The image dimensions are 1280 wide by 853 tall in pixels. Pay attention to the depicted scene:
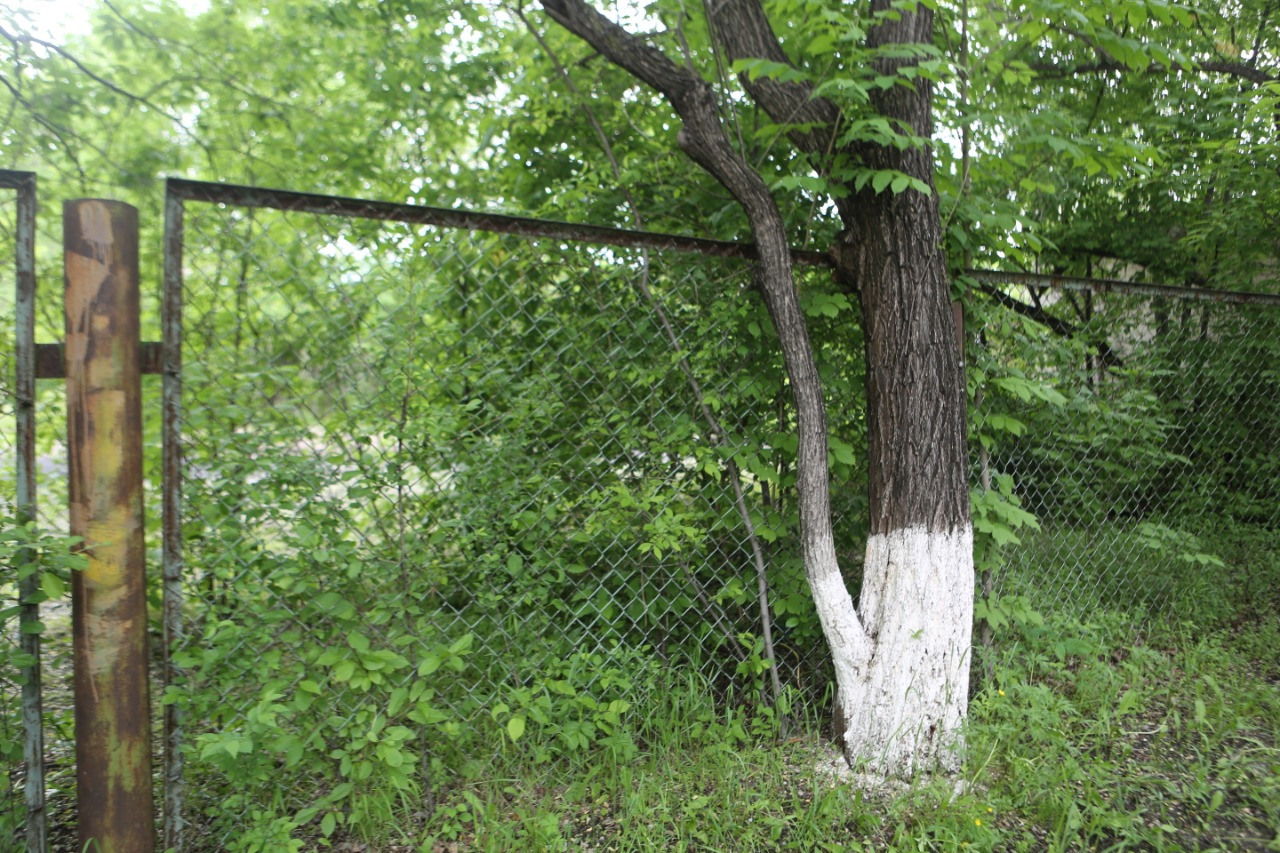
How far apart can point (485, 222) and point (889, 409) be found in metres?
1.56

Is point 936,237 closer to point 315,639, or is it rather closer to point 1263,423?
point 315,639

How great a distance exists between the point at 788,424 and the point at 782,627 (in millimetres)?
851

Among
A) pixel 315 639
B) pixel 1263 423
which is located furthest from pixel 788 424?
pixel 1263 423

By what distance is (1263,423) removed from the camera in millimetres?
4594

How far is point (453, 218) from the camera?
2.36 metres

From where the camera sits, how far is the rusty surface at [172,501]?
6.62ft

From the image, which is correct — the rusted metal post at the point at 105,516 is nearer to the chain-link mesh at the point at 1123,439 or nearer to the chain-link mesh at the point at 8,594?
the chain-link mesh at the point at 8,594

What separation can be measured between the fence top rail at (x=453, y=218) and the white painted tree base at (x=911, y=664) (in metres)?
1.20

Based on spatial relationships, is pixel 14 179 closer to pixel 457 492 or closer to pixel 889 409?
pixel 457 492

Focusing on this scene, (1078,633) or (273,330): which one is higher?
(273,330)

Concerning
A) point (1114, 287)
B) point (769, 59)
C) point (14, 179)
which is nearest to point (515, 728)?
point (14, 179)

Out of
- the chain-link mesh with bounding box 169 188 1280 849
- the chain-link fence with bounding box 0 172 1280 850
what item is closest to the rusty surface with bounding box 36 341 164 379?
the chain-link fence with bounding box 0 172 1280 850

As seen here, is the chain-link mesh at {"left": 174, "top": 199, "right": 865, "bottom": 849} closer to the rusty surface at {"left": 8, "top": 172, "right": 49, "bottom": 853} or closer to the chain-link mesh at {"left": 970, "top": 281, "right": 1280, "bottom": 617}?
the rusty surface at {"left": 8, "top": 172, "right": 49, "bottom": 853}

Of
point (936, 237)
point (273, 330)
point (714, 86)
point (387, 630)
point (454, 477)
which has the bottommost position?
point (387, 630)
